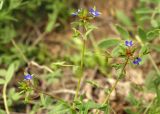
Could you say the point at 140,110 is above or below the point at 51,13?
below

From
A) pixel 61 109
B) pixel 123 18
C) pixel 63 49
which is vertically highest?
pixel 123 18

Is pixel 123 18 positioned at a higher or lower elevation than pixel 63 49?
higher

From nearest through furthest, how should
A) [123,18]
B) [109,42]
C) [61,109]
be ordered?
[61,109]
[109,42]
[123,18]

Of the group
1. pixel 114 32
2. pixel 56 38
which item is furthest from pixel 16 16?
pixel 114 32

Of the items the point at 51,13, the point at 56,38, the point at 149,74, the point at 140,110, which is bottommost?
the point at 140,110

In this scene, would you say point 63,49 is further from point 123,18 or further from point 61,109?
point 61,109

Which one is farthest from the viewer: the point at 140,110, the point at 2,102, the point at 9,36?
the point at 9,36

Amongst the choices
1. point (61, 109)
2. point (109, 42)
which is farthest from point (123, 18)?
point (61, 109)

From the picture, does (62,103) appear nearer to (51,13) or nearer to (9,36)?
(9,36)
